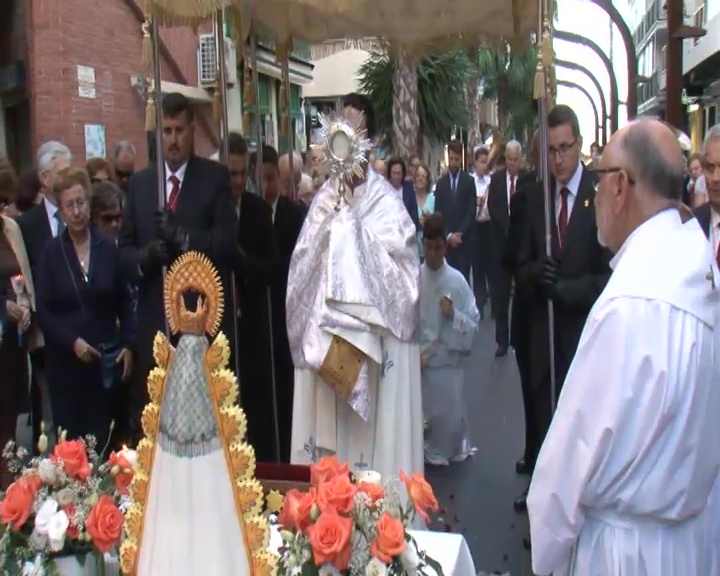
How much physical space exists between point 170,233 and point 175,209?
0.99ft

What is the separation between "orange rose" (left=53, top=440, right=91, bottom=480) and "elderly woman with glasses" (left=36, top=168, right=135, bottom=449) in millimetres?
2524

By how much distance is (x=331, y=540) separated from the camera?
1958mm

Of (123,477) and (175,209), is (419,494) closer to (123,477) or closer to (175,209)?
(123,477)

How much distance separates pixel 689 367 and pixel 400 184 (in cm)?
658

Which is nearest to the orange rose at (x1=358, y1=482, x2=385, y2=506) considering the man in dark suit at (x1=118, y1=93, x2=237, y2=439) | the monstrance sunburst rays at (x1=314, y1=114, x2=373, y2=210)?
the monstrance sunburst rays at (x1=314, y1=114, x2=373, y2=210)

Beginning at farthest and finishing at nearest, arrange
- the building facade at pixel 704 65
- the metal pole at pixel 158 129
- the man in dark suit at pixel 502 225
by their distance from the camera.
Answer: the building facade at pixel 704 65 → the man in dark suit at pixel 502 225 → the metal pole at pixel 158 129

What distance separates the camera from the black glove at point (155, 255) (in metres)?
4.46

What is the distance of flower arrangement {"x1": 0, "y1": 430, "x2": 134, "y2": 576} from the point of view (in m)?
2.21

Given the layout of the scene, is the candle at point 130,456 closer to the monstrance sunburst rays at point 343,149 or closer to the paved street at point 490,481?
the paved street at point 490,481

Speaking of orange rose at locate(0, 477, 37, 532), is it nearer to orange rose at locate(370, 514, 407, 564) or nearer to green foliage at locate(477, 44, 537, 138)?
orange rose at locate(370, 514, 407, 564)

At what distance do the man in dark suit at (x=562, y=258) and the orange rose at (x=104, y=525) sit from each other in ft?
8.82

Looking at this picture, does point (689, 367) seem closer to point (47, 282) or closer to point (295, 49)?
point (47, 282)

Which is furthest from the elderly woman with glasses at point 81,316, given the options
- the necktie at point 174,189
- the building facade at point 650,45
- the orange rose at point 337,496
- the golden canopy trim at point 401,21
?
the building facade at point 650,45

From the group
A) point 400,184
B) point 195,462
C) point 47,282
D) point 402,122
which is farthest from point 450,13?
point 195,462
